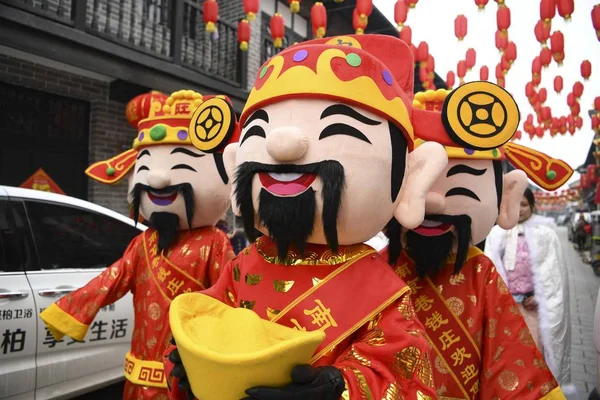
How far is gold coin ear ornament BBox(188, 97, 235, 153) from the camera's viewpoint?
2047 millimetres

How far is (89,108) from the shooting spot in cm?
658

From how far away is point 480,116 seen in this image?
5.70ft

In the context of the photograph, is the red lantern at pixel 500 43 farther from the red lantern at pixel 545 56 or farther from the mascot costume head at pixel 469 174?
the mascot costume head at pixel 469 174

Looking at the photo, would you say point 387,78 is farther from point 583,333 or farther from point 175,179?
point 583,333

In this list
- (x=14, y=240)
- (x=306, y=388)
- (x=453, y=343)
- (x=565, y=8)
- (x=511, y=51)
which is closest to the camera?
(x=306, y=388)

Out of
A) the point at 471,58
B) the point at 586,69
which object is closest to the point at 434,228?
the point at 471,58

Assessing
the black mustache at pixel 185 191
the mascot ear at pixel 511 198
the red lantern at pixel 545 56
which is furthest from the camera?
the red lantern at pixel 545 56

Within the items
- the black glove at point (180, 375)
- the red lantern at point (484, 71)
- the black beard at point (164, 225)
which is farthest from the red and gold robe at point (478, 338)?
the red lantern at point (484, 71)

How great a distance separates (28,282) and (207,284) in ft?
4.21

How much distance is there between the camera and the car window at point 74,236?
3.26 m

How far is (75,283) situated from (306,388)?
8.77 ft

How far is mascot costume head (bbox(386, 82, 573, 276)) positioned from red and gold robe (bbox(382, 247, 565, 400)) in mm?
99

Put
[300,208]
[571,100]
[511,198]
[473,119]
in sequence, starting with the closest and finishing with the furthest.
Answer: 1. [300,208]
2. [473,119]
3. [511,198]
4. [571,100]

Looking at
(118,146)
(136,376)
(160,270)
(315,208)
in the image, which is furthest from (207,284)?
(118,146)
